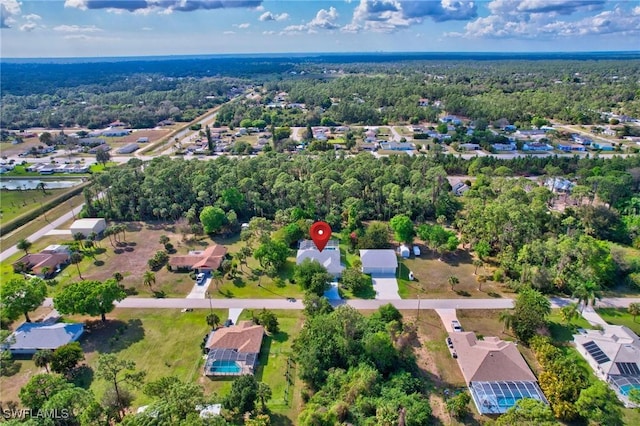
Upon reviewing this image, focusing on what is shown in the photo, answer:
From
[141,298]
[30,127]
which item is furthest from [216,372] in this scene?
Answer: [30,127]

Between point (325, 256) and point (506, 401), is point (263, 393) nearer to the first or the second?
point (506, 401)

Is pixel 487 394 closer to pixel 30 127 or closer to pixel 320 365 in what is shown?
pixel 320 365

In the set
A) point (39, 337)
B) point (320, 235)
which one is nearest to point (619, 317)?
point (320, 235)

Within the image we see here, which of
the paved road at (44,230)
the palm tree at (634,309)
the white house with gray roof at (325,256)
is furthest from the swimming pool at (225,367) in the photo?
the paved road at (44,230)

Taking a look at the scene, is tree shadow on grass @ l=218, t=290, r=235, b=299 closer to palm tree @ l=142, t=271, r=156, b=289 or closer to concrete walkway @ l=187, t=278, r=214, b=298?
concrete walkway @ l=187, t=278, r=214, b=298

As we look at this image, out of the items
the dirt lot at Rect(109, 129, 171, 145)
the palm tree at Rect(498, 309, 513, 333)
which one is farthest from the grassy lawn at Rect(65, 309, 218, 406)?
the dirt lot at Rect(109, 129, 171, 145)
